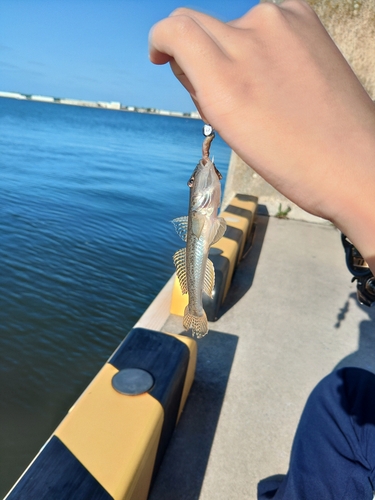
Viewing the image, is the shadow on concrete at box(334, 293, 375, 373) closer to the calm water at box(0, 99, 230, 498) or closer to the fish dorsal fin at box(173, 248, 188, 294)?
the fish dorsal fin at box(173, 248, 188, 294)

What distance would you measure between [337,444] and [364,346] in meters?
3.66

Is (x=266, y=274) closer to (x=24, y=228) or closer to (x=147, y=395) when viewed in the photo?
(x=147, y=395)

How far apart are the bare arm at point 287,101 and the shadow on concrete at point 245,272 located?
17.6ft

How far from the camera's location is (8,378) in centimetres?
703

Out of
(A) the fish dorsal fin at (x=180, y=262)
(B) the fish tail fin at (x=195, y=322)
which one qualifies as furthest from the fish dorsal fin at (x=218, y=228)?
(B) the fish tail fin at (x=195, y=322)

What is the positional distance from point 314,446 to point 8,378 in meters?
6.00

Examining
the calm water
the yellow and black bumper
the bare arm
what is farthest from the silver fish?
the calm water

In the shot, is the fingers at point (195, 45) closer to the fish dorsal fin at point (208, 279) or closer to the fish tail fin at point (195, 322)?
the fish dorsal fin at point (208, 279)

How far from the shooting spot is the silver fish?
1.51 metres

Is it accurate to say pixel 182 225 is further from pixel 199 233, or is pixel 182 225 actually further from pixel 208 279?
pixel 208 279

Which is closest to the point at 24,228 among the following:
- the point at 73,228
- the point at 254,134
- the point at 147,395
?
the point at 73,228

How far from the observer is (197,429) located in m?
4.14

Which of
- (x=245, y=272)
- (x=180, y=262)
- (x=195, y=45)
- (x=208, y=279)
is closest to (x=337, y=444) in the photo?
(x=208, y=279)

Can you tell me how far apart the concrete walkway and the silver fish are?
239 cm
